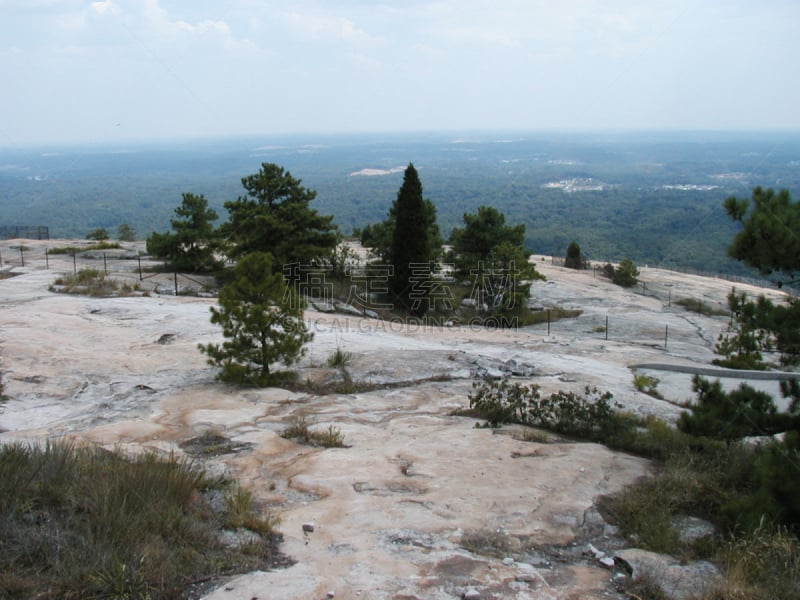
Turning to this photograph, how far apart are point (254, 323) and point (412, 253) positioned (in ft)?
41.0

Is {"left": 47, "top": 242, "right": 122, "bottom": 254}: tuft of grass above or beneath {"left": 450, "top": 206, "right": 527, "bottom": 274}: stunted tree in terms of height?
beneath

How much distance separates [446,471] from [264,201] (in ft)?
60.6

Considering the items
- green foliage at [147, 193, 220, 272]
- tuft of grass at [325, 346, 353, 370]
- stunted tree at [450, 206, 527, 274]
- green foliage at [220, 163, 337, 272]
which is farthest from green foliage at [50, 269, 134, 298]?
stunted tree at [450, 206, 527, 274]

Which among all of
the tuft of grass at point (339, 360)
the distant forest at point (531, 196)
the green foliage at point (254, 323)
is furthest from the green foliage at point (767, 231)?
the distant forest at point (531, 196)

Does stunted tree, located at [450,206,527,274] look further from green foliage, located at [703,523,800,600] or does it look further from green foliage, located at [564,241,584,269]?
green foliage, located at [703,523,800,600]

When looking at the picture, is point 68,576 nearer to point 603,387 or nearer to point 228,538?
point 228,538

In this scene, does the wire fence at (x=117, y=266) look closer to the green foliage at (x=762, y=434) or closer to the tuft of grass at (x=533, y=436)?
the tuft of grass at (x=533, y=436)

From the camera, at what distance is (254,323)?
11.1m

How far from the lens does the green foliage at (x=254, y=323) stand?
1103 cm

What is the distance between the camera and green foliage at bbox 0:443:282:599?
4066mm

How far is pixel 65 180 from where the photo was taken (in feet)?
538

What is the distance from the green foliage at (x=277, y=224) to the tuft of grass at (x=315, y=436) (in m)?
14.1

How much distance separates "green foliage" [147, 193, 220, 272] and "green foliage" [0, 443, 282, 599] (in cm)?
1892

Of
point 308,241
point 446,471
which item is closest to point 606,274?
point 308,241
